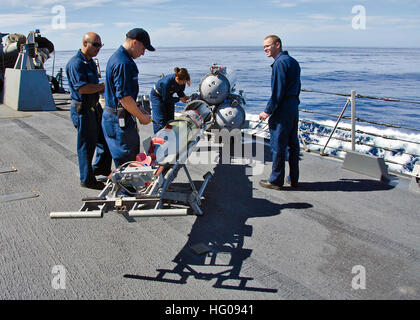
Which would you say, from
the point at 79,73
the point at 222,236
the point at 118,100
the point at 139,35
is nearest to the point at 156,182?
the point at 222,236

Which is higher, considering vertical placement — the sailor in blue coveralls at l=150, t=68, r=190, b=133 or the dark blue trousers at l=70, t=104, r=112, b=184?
the sailor in blue coveralls at l=150, t=68, r=190, b=133

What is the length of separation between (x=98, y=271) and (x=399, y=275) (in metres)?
2.60

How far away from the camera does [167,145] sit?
405 cm

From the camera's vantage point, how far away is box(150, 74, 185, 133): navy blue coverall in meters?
6.21

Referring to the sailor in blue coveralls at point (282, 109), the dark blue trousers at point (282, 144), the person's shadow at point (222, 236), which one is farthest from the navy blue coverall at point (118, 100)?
the dark blue trousers at point (282, 144)

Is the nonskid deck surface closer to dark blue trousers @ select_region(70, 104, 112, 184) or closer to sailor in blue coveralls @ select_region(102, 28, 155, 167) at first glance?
dark blue trousers @ select_region(70, 104, 112, 184)

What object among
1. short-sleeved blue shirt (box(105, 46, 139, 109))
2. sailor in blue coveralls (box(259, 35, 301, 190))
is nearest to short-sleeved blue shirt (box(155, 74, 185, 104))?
sailor in blue coveralls (box(259, 35, 301, 190))

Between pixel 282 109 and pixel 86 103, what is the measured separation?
8.70 feet

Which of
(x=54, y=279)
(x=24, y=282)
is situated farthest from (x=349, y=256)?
(x=24, y=282)

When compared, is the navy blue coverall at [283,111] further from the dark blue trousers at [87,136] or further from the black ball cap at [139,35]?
the dark blue trousers at [87,136]

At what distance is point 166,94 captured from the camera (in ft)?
20.5

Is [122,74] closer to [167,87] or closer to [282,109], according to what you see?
[282,109]

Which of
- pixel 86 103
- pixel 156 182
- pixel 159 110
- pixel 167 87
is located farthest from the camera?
pixel 159 110
